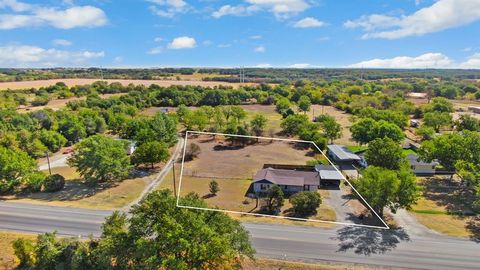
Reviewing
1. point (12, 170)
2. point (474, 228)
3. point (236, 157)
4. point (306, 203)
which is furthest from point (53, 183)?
point (474, 228)

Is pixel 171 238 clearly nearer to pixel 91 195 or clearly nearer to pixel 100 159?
pixel 91 195

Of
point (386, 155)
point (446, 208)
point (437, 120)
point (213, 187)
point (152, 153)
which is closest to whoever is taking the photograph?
point (213, 187)

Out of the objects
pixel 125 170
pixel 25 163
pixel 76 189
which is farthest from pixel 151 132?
pixel 25 163

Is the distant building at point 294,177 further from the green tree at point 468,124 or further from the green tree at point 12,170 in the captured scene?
the green tree at point 468,124

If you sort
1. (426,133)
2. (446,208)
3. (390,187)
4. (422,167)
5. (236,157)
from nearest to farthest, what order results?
1. (236,157)
2. (390,187)
3. (446,208)
4. (422,167)
5. (426,133)

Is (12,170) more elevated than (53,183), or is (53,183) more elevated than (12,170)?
(12,170)
